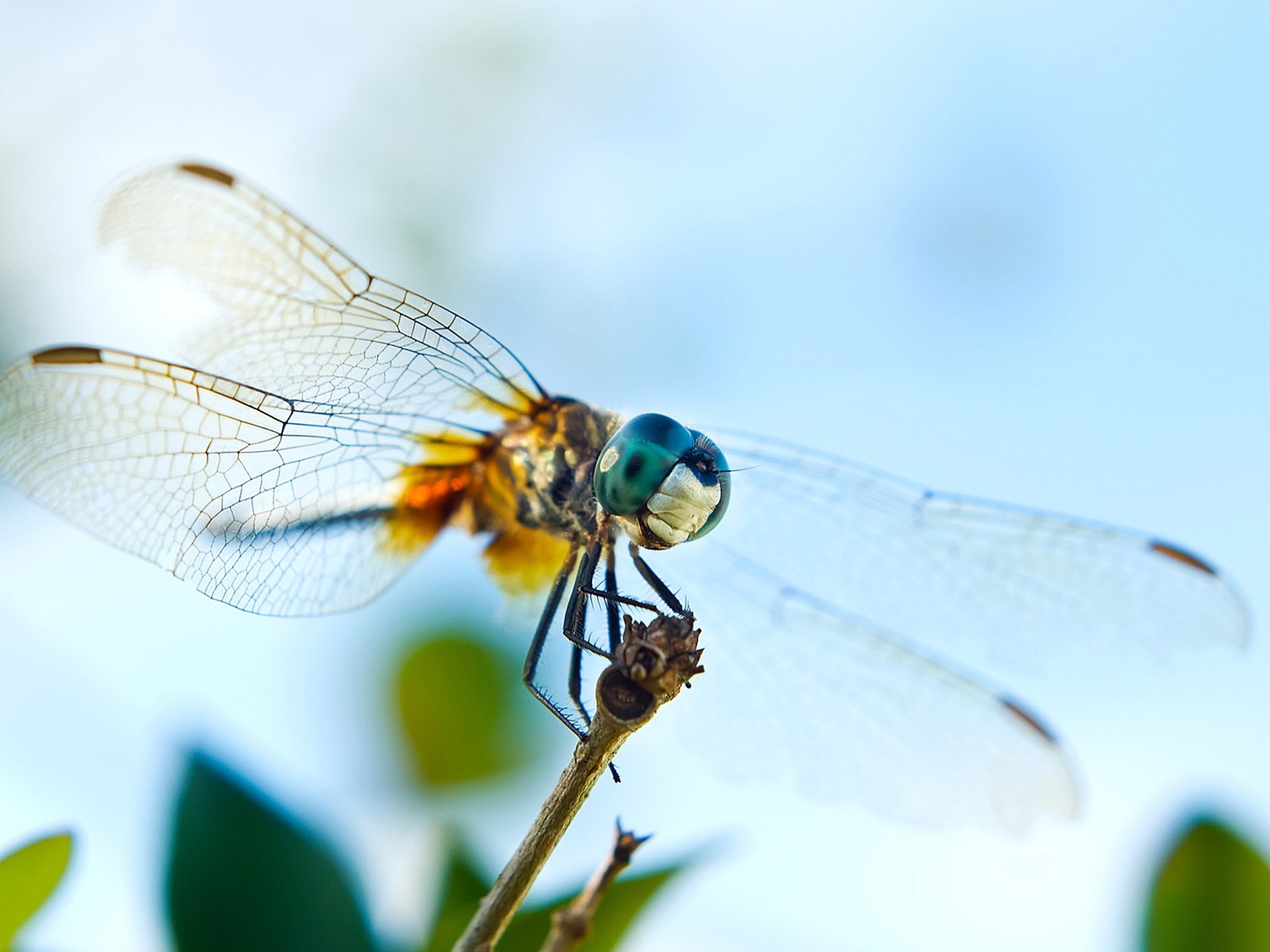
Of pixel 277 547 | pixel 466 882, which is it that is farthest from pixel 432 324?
pixel 466 882

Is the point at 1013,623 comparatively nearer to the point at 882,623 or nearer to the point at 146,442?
the point at 882,623

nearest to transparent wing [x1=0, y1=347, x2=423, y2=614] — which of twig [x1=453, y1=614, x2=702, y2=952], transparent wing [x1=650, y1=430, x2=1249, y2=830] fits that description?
twig [x1=453, y1=614, x2=702, y2=952]

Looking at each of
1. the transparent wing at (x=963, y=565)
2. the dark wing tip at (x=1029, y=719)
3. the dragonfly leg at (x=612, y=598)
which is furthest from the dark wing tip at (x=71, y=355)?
the dark wing tip at (x=1029, y=719)

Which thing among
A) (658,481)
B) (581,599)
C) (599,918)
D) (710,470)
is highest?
(710,470)

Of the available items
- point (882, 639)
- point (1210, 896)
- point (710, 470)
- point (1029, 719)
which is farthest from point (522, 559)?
point (1210, 896)

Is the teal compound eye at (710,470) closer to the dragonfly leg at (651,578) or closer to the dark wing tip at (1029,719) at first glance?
the dragonfly leg at (651,578)

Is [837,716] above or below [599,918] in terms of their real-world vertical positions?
above

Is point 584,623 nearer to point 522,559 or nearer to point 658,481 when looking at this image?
point 658,481

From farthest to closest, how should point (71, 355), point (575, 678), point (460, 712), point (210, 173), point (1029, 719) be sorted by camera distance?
point (460, 712) < point (1029, 719) < point (210, 173) < point (575, 678) < point (71, 355)

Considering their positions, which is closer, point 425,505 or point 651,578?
point 651,578
